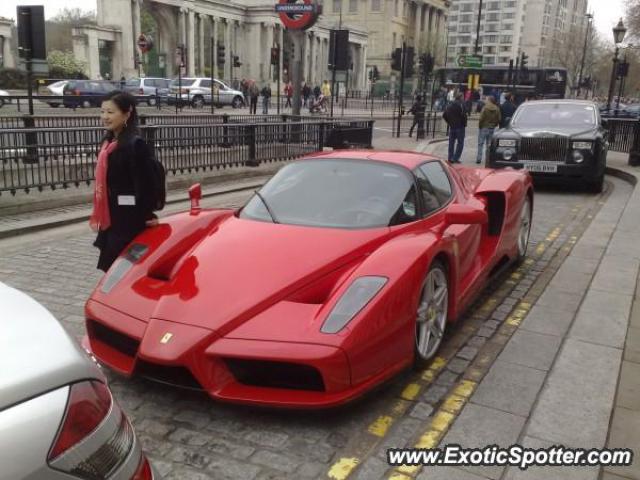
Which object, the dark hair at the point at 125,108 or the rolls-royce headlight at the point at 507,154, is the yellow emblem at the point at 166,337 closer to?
the dark hair at the point at 125,108

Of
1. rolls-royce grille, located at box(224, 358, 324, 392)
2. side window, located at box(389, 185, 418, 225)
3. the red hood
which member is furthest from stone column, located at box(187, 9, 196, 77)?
rolls-royce grille, located at box(224, 358, 324, 392)

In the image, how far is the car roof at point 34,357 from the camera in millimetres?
1533

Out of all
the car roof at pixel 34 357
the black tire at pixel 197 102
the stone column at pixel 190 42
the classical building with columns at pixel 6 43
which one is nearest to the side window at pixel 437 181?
the car roof at pixel 34 357

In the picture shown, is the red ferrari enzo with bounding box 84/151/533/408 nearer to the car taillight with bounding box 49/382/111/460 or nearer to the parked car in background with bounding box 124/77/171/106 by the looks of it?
the car taillight with bounding box 49/382/111/460

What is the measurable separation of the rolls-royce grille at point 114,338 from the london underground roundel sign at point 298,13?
12809 mm

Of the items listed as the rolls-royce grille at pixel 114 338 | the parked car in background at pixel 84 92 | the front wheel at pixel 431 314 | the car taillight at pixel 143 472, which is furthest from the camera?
the parked car in background at pixel 84 92

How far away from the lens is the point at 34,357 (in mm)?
1667

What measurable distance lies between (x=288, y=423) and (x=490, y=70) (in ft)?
193

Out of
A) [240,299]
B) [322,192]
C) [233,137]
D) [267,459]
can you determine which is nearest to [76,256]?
[322,192]

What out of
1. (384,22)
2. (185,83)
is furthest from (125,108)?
(384,22)

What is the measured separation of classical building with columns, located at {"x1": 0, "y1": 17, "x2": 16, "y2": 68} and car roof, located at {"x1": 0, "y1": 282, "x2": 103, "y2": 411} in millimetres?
53973

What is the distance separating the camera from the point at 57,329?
6.28 feet

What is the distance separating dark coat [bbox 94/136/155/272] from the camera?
4.30 metres

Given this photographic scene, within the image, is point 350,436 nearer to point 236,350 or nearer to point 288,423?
point 288,423
